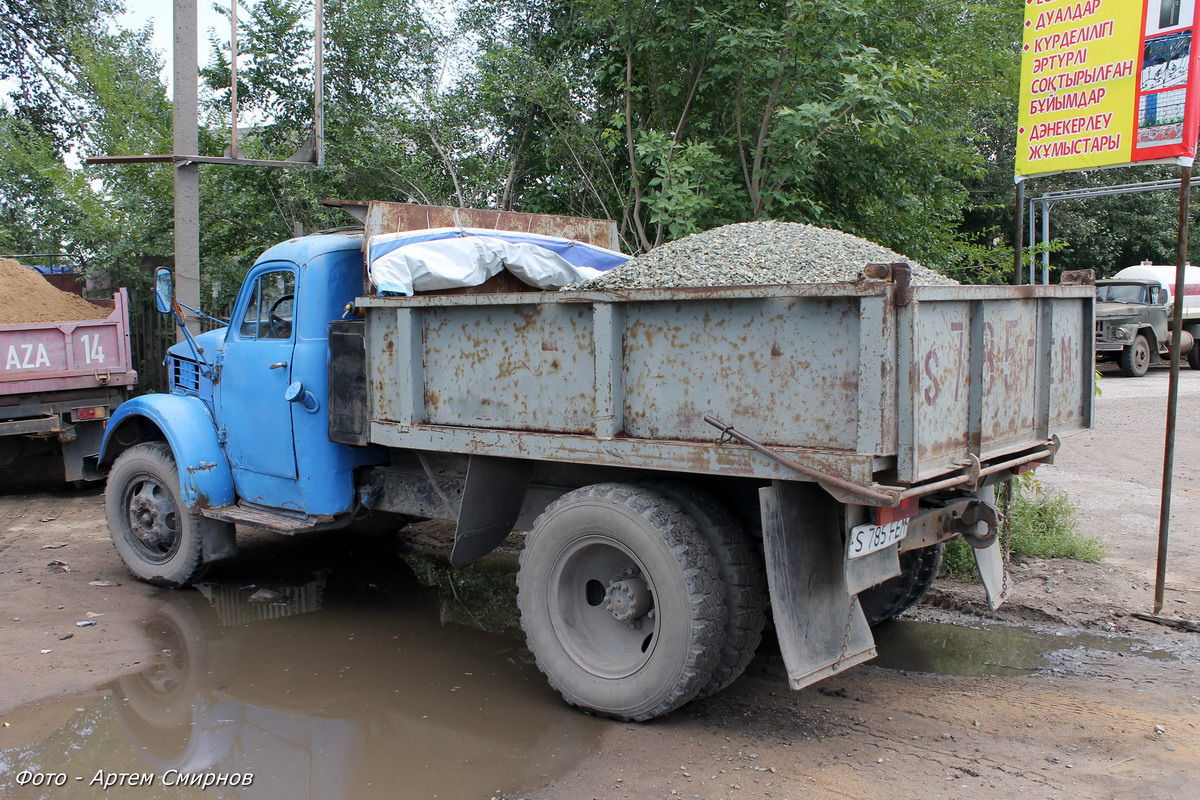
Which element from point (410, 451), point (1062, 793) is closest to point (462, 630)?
point (410, 451)

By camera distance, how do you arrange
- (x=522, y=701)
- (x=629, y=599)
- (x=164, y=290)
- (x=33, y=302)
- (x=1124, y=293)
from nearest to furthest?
(x=629, y=599) < (x=522, y=701) < (x=164, y=290) < (x=33, y=302) < (x=1124, y=293)

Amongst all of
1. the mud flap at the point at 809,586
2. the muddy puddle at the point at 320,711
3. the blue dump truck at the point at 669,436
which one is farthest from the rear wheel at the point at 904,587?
the muddy puddle at the point at 320,711

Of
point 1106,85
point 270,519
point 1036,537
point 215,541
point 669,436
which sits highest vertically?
point 1106,85

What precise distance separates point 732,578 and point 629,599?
495 mm

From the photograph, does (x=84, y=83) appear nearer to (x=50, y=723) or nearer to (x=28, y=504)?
(x=28, y=504)

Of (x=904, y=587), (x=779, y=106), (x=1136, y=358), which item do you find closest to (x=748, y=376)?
(x=904, y=587)

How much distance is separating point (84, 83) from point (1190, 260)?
87.2 ft

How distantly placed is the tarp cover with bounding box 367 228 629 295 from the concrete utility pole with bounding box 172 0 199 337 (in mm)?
4316

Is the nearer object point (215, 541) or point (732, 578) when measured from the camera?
point (732, 578)

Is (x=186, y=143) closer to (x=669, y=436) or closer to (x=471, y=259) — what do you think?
(x=471, y=259)

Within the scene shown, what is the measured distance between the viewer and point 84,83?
13.5m

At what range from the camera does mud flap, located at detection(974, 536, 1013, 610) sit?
15.9ft

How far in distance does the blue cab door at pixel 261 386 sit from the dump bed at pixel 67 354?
3.59 metres

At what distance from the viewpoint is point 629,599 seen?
420 cm
